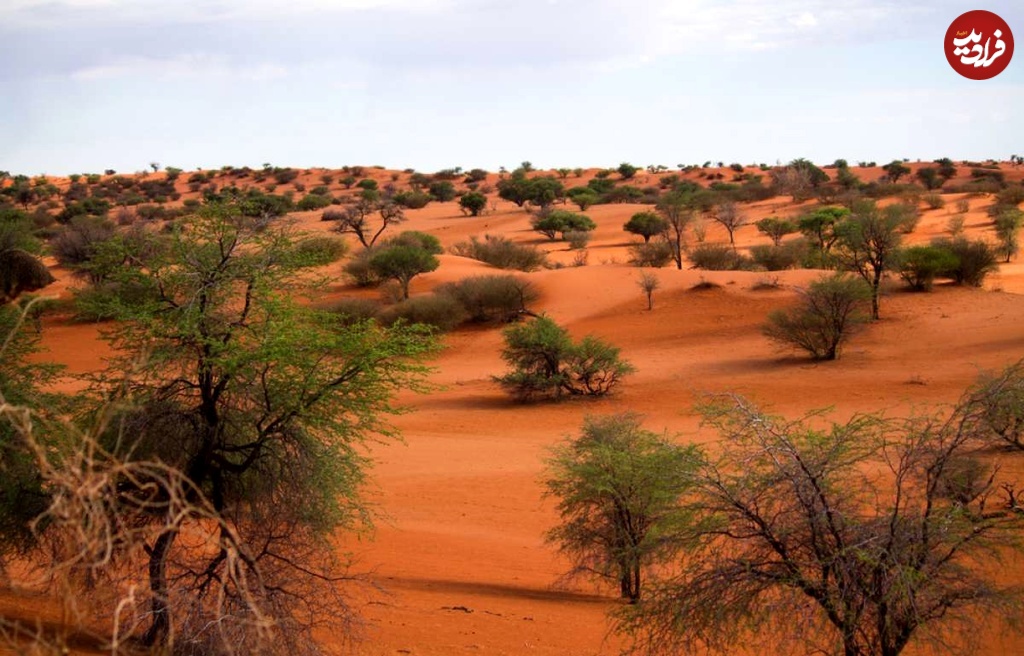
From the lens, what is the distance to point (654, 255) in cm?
5059

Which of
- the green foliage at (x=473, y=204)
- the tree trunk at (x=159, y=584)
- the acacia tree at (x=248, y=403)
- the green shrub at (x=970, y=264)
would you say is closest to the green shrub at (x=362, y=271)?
the green shrub at (x=970, y=264)

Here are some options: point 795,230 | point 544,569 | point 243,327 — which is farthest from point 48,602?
point 795,230

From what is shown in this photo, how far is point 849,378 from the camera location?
2694 cm

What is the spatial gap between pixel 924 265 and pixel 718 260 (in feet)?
40.2

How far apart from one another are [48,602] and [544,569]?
23.5 feet

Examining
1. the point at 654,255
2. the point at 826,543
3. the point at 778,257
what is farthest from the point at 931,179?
the point at 826,543

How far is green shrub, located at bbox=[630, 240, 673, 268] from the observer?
5019cm

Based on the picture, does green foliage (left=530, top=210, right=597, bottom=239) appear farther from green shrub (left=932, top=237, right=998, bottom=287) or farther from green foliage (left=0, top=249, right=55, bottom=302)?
green foliage (left=0, top=249, right=55, bottom=302)

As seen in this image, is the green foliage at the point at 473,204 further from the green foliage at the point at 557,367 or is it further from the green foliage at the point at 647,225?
the green foliage at the point at 557,367

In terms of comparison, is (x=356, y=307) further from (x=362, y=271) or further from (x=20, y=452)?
(x=20, y=452)

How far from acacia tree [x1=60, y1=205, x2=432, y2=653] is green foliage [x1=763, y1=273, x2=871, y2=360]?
22.2 meters

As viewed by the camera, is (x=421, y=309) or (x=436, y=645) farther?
(x=421, y=309)

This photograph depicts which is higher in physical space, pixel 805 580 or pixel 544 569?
pixel 805 580

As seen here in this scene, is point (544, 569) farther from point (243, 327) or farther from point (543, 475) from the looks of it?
point (243, 327)
